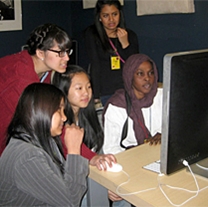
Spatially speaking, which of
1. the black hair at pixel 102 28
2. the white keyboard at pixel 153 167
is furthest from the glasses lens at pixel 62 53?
the black hair at pixel 102 28

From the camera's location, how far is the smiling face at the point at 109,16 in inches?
102

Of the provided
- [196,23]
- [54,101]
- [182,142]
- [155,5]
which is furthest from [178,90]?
[155,5]

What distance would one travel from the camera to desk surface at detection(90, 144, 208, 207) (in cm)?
103

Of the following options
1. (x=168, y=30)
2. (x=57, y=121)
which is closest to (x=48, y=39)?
(x=57, y=121)

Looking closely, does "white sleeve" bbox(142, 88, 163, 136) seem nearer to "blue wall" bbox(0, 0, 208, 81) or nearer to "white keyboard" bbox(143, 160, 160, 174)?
"white keyboard" bbox(143, 160, 160, 174)

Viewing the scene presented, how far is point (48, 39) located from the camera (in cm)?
163

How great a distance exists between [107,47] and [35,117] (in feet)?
5.07

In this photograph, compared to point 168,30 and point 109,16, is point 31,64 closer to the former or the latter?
point 109,16

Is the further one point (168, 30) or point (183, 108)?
point (168, 30)

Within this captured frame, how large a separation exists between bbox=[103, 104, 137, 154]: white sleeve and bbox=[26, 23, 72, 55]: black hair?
1.56 ft

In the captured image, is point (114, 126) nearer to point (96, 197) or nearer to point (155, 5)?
point (96, 197)

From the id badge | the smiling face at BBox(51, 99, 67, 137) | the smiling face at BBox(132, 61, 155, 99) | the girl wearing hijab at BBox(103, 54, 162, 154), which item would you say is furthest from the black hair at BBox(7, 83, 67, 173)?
the id badge

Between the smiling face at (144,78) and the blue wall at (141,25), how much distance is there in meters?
0.89

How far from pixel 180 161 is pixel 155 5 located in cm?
226
